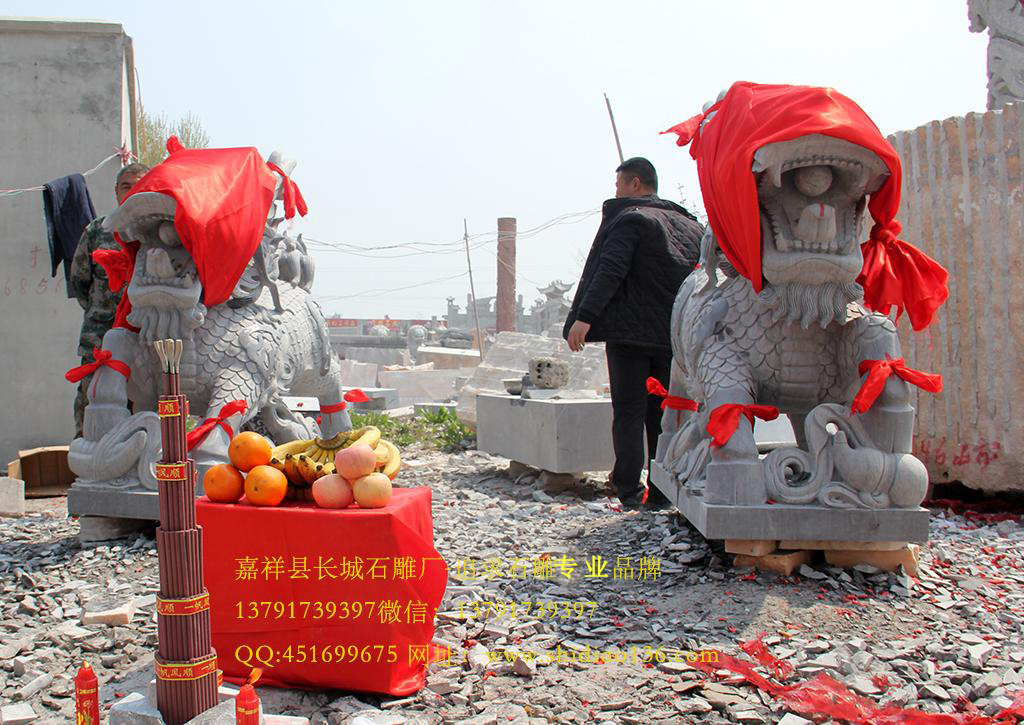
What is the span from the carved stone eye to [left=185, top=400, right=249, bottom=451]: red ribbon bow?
9.16 ft

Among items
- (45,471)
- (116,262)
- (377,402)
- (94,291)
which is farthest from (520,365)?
(116,262)

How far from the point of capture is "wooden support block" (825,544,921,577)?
155 inches

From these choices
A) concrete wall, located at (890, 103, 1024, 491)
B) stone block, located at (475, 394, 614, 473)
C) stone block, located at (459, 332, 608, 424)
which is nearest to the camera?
concrete wall, located at (890, 103, 1024, 491)

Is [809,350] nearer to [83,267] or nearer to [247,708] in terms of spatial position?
[247,708]

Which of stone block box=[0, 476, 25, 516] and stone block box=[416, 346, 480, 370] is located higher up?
stone block box=[416, 346, 480, 370]

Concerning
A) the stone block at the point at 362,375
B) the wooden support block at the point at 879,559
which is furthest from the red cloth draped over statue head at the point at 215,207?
the stone block at the point at 362,375

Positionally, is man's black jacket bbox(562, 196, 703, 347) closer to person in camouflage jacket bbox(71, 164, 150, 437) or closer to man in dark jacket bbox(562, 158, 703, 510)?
man in dark jacket bbox(562, 158, 703, 510)

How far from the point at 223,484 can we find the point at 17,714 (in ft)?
3.00

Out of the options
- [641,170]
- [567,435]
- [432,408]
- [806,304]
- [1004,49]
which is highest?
[1004,49]

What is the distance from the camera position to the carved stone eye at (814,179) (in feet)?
12.2

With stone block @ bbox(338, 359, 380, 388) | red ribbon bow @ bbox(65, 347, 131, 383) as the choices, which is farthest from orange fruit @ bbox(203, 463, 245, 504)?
stone block @ bbox(338, 359, 380, 388)

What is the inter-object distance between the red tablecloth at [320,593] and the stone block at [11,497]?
11.6 ft

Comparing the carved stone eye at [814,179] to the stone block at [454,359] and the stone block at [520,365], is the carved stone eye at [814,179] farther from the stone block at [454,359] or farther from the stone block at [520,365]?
the stone block at [454,359]

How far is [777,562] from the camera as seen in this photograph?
12.8ft
